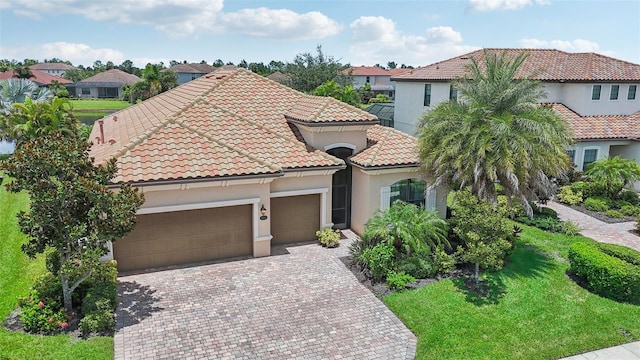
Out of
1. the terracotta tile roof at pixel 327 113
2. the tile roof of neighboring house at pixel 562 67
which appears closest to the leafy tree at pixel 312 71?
the tile roof of neighboring house at pixel 562 67

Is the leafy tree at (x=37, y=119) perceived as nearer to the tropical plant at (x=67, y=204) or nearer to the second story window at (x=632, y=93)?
the tropical plant at (x=67, y=204)

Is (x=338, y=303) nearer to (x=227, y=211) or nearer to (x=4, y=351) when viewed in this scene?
(x=227, y=211)

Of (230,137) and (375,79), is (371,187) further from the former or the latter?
(375,79)

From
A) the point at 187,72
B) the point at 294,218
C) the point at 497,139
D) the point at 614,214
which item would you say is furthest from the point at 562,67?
the point at 187,72

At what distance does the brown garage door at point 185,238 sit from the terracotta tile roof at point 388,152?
5128mm

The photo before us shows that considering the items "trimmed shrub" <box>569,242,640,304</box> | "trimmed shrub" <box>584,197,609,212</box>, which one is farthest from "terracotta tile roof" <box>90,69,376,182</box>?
"trimmed shrub" <box>584,197,609,212</box>

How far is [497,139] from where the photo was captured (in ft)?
53.0

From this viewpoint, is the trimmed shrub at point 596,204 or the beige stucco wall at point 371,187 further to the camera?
the trimmed shrub at point 596,204

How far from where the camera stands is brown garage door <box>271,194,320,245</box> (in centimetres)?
1864

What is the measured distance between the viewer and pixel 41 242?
12.1 metres

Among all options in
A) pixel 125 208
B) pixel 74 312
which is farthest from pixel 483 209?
pixel 74 312

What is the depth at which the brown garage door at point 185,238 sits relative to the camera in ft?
52.3

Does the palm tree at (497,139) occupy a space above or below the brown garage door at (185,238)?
above

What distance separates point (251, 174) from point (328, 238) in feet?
14.2
